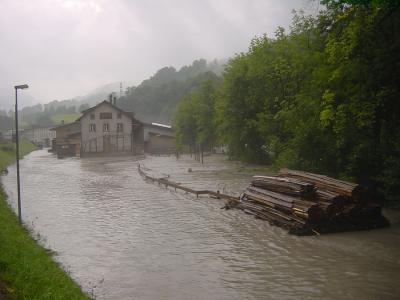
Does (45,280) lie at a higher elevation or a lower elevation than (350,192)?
lower

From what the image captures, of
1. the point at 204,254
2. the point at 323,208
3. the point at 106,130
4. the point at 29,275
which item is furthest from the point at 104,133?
the point at 29,275

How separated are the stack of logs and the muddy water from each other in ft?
1.73

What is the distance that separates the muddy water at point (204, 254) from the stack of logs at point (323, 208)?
20.8 inches

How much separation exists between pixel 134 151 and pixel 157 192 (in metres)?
48.8

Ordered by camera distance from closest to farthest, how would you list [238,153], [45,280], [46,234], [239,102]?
[45,280] → [46,234] → [239,102] → [238,153]

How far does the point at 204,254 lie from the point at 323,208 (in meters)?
4.52

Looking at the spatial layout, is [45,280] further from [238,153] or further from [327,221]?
[238,153]

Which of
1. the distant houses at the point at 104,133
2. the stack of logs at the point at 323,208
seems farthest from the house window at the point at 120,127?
the stack of logs at the point at 323,208

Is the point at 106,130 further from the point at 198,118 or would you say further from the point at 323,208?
the point at 323,208

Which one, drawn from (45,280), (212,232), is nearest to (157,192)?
(212,232)

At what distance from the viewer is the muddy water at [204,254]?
10711 mm

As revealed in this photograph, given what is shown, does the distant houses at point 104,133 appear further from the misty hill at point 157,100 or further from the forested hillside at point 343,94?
the misty hill at point 157,100

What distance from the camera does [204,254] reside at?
13.8m

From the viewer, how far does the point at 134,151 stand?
250 feet
